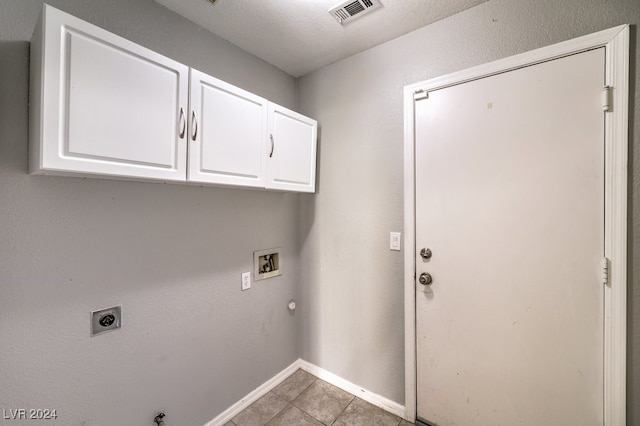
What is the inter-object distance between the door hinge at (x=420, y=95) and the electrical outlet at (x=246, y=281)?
66.9 inches

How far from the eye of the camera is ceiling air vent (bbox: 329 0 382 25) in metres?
1.41

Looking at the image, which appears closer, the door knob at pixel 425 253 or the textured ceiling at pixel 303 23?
the textured ceiling at pixel 303 23

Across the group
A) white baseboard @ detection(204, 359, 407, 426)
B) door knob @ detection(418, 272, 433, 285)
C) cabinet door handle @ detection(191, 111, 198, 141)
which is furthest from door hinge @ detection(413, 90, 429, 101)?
white baseboard @ detection(204, 359, 407, 426)

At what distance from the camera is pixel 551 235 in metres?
1.24

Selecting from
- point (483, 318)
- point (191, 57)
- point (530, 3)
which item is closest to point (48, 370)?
point (191, 57)

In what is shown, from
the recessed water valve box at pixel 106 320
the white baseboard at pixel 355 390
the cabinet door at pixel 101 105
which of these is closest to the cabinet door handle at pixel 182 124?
the cabinet door at pixel 101 105

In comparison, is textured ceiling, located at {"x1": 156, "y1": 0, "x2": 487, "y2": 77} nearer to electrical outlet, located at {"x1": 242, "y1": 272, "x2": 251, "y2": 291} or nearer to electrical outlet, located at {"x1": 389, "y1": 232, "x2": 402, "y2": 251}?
electrical outlet, located at {"x1": 389, "y1": 232, "x2": 402, "y2": 251}

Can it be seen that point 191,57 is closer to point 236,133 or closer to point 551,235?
point 236,133

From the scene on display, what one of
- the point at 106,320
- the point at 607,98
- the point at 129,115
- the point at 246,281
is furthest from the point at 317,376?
the point at 607,98

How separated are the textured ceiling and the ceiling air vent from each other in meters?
0.03

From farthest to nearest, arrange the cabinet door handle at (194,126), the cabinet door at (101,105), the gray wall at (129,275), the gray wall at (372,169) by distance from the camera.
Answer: the gray wall at (372,169)
the cabinet door handle at (194,126)
the gray wall at (129,275)
the cabinet door at (101,105)

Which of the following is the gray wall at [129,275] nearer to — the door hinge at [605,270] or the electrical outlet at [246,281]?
the electrical outlet at [246,281]

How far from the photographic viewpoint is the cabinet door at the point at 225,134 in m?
1.25

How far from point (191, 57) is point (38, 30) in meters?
0.73
